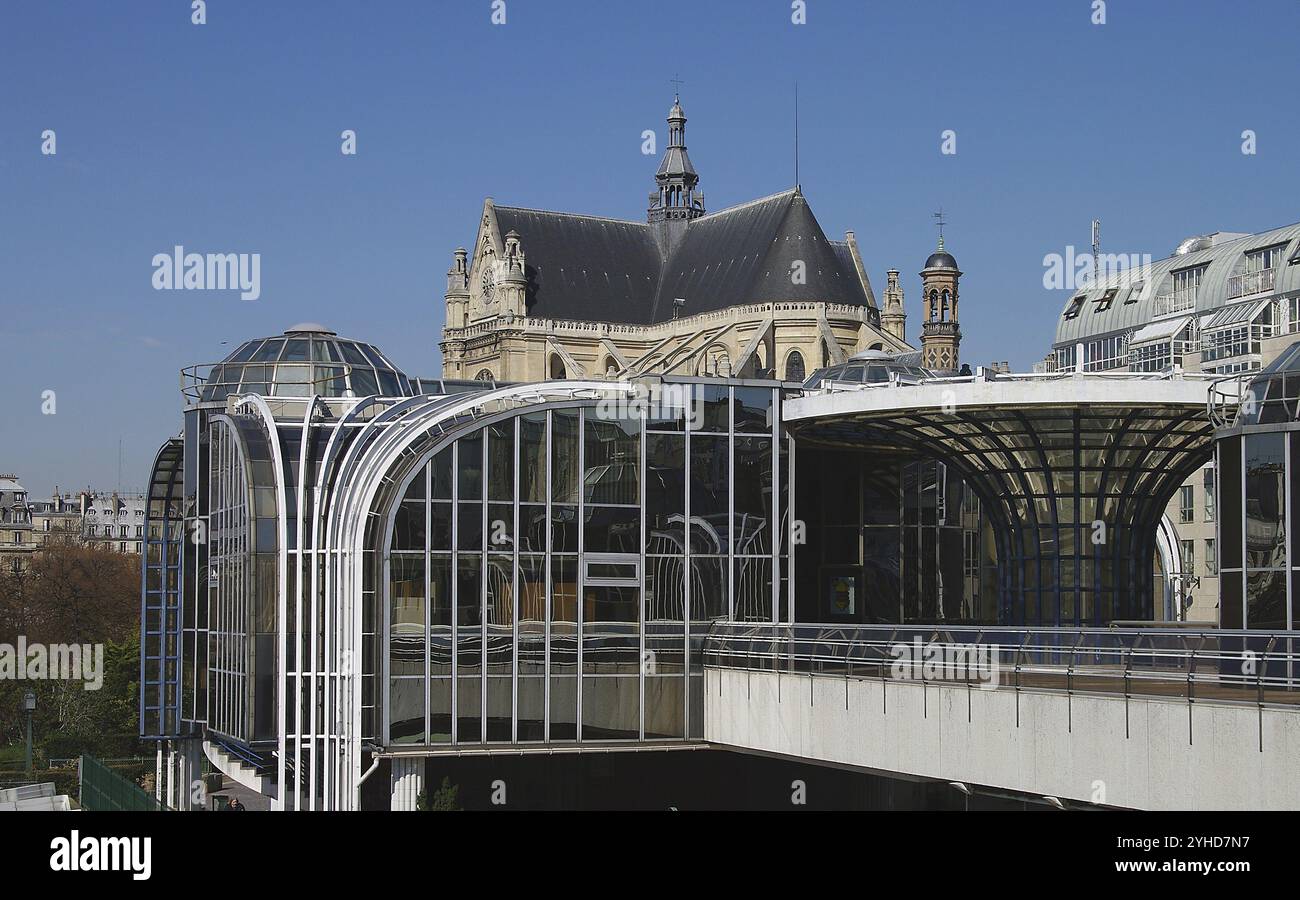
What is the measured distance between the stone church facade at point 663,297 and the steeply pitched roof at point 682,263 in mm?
84

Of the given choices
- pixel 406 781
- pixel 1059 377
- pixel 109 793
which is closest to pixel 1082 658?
pixel 1059 377

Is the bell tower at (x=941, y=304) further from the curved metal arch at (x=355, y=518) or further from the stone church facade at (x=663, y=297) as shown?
the curved metal arch at (x=355, y=518)

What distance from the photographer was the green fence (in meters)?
32.1

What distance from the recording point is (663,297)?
99.6 meters

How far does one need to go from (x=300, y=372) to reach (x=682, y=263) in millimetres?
63009

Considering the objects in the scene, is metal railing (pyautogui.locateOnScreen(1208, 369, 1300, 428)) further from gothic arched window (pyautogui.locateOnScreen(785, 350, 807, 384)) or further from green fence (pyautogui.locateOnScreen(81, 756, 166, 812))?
gothic arched window (pyautogui.locateOnScreen(785, 350, 807, 384))

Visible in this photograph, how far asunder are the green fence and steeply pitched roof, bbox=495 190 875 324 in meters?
56.8

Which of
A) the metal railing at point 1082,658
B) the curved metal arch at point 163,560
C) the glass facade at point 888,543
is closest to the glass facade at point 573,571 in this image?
the glass facade at point 888,543

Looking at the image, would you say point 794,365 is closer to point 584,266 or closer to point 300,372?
point 584,266

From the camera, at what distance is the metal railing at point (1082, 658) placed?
2008 centimetres

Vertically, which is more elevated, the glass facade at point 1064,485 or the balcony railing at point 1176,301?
the balcony railing at point 1176,301
